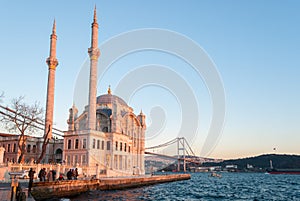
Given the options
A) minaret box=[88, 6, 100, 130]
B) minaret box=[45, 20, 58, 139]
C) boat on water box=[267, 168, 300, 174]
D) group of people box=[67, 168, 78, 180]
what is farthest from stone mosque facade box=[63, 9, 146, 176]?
boat on water box=[267, 168, 300, 174]

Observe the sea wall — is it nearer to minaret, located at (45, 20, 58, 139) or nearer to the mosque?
the mosque

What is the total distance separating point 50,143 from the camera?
152 ft

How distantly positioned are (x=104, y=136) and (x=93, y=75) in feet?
27.3

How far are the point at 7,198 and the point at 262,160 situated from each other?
15652 centimetres

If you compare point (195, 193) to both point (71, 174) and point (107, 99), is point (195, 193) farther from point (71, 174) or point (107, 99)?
point (107, 99)

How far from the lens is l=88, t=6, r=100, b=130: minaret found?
41.0 meters

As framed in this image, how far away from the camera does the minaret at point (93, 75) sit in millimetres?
40969

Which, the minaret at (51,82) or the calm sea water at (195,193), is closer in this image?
the calm sea water at (195,193)

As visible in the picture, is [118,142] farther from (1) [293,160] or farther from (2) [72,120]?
(1) [293,160]

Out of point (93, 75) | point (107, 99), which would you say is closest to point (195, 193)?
point (93, 75)

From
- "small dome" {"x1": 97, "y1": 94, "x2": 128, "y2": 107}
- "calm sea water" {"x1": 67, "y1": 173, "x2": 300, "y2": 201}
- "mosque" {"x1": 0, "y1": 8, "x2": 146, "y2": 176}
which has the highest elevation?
"small dome" {"x1": 97, "y1": 94, "x2": 128, "y2": 107}

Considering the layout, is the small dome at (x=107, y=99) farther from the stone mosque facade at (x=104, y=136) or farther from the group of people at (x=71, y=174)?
the group of people at (x=71, y=174)

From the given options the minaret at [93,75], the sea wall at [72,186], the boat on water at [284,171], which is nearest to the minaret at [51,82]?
the minaret at [93,75]

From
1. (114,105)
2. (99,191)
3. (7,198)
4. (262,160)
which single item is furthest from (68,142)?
(262,160)
